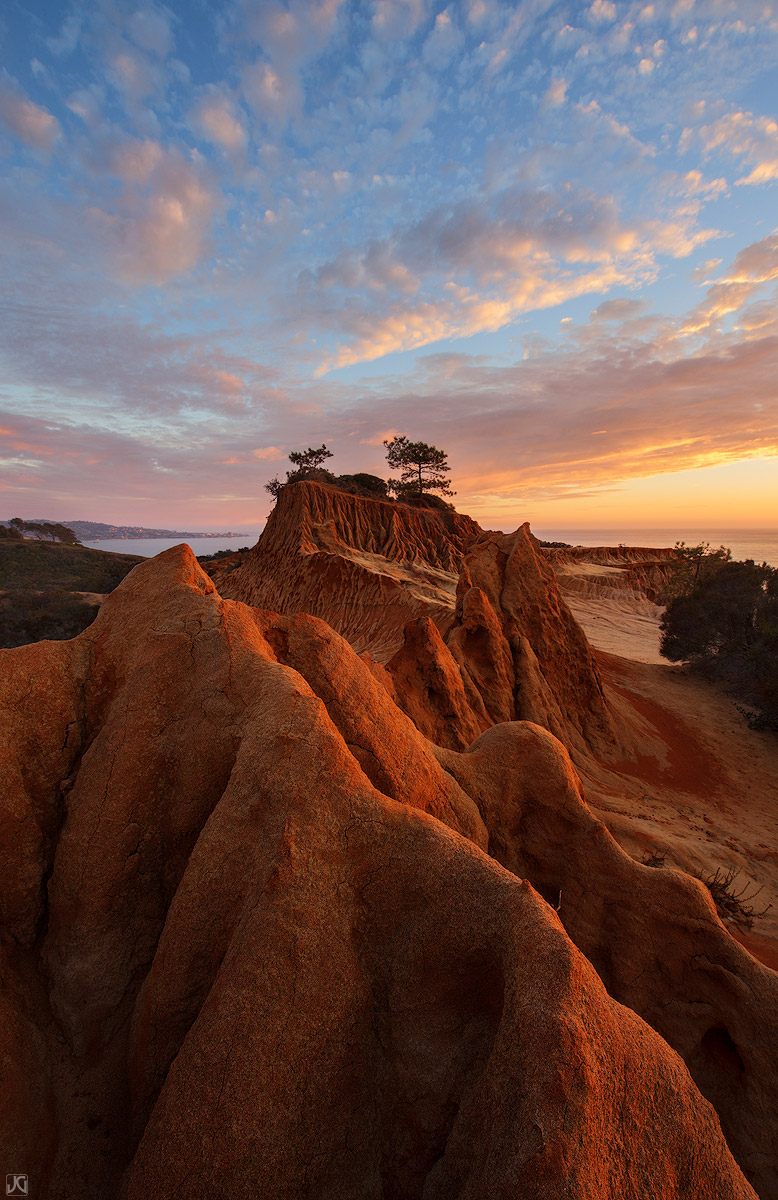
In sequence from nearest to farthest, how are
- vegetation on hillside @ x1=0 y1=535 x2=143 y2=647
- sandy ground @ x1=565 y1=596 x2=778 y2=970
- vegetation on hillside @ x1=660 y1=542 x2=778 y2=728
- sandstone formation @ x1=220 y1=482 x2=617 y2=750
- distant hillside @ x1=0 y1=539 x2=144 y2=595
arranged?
sandy ground @ x1=565 y1=596 x2=778 y2=970 < sandstone formation @ x1=220 y1=482 x2=617 y2=750 < vegetation on hillside @ x1=660 y1=542 x2=778 y2=728 < vegetation on hillside @ x1=0 y1=535 x2=143 y2=647 < distant hillside @ x1=0 y1=539 x2=144 y2=595

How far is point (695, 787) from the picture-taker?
12312 mm

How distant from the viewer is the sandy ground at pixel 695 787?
8.01 meters

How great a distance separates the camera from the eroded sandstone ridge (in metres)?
2.48

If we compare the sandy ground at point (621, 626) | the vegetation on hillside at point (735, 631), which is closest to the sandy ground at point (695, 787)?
the vegetation on hillside at point (735, 631)

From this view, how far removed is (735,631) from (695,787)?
10.6 m

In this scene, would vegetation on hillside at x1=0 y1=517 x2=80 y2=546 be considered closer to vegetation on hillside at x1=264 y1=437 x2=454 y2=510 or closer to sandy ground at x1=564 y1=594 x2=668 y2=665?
vegetation on hillside at x1=264 y1=437 x2=454 y2=510

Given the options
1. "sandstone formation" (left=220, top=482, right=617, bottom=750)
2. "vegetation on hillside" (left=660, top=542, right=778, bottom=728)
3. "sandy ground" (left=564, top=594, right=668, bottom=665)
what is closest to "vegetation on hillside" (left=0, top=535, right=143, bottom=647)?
"sandstone formation" (left=220, top=482, right=617, bottom=750)

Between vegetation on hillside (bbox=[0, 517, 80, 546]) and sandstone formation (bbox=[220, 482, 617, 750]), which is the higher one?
vegetation on hillside (bbox=[0, 517, 80, 546])

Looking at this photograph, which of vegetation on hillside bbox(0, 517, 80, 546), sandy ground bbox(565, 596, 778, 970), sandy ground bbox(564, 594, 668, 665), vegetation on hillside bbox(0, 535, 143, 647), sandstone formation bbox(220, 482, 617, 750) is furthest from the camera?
vegetation on hillside bbox(0, 517, 80, 546)

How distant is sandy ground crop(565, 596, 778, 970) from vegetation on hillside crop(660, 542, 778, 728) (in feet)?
2.71

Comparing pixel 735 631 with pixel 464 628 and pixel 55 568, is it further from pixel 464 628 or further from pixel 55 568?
pixel 55 568

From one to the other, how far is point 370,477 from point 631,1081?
5413 cm

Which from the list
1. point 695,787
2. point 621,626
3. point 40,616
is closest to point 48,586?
point 40,616

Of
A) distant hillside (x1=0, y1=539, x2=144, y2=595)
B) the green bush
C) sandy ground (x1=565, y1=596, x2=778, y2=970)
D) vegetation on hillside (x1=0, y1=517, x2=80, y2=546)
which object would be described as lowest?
sandy ground (x1=565, y1=596, x2=778, y2=970)
